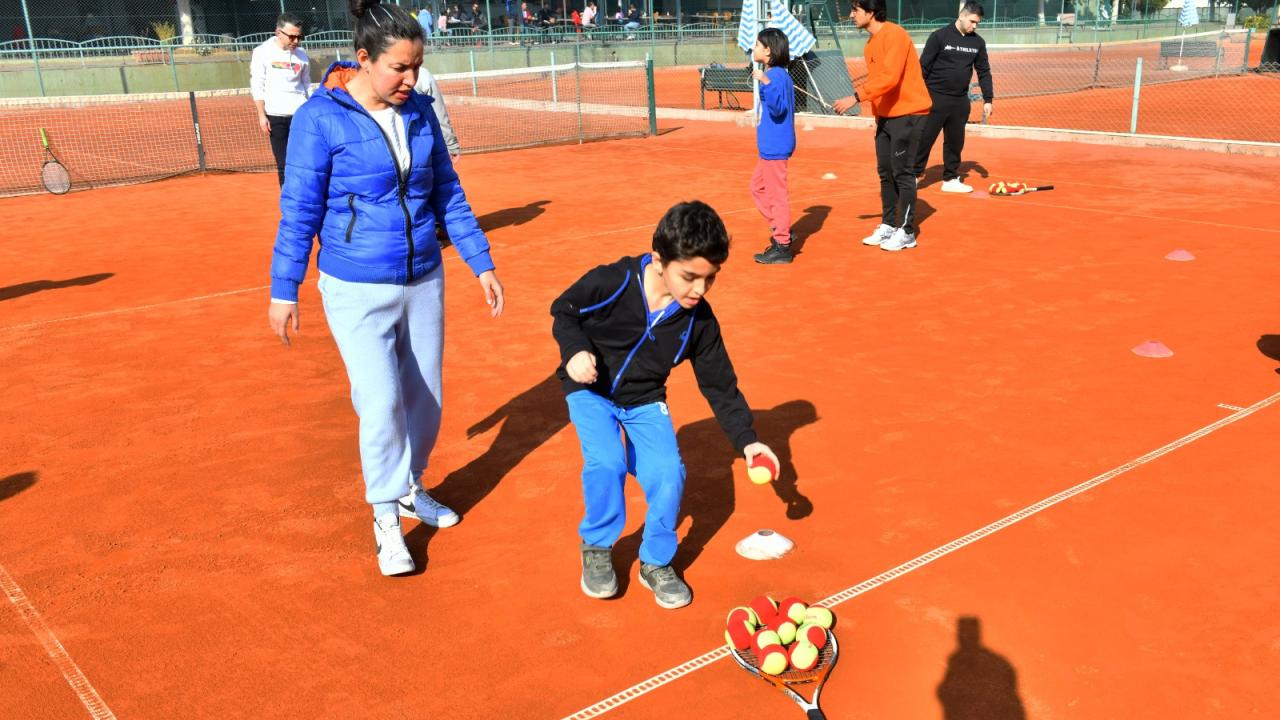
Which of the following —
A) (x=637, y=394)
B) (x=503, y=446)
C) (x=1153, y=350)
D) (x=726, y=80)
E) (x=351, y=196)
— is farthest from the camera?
(x=726, y=80)

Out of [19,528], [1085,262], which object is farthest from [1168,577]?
[1085,262]

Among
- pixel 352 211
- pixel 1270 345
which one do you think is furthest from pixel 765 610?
A: pixel 1270 345

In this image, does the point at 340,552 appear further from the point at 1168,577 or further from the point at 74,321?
the point at 74,321

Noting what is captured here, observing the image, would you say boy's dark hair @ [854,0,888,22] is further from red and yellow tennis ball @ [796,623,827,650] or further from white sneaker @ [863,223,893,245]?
red and yellow tennis ball @ [796,623,827,650]

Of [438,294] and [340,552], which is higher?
[438,294]

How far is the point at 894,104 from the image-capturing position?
9.59 m

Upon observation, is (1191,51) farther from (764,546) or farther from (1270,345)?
(764,546)

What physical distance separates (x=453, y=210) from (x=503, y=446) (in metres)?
1.65

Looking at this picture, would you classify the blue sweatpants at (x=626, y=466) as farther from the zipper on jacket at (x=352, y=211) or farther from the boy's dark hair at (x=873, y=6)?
the boy's dark hair at (x=873, y=6)

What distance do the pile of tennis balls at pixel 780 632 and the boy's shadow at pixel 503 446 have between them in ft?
4.90

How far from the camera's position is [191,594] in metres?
4.33

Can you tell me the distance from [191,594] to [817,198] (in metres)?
9.97

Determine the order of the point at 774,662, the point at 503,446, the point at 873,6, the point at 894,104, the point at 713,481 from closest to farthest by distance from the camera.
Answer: the point at 774,662, the point at 713,481, the point at 503,446, the point at 873,6, the point at 894,104

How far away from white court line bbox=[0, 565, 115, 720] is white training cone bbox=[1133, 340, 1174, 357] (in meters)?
6.02
